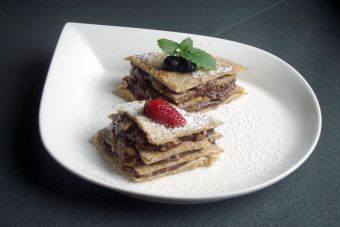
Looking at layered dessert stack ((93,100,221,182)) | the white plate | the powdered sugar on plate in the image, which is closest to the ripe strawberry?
layered dessert stack ((93,100,221,182))

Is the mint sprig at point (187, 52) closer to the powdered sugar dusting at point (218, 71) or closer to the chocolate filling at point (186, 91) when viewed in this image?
the powdered sugar dusting at point (218, 71)

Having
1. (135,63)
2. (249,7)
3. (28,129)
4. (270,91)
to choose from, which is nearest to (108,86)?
(135,63)

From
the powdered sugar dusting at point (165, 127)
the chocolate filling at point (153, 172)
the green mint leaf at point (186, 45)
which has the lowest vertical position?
the chocolate filling at point (153, 172)

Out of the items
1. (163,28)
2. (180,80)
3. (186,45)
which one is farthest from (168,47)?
(163,28)

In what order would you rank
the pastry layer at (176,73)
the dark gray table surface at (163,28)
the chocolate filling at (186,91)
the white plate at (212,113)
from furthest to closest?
the chocolate filling at (186,91) → the pastry layer at (176,73) → the white plate at (212,113) → the dark gray table surface at (163,28)

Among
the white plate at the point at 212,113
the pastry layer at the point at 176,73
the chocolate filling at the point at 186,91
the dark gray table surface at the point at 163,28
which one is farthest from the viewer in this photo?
the chocolate filling at the point at 186,91

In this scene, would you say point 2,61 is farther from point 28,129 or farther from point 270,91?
point 270,91

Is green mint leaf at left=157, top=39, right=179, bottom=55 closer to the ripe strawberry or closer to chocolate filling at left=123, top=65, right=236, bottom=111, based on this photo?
chocolate filling at left=123, top=65, right=236, bottom=111

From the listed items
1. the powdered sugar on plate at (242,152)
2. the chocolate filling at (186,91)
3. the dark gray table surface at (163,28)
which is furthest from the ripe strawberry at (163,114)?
the chocolate filling at (186,91)
